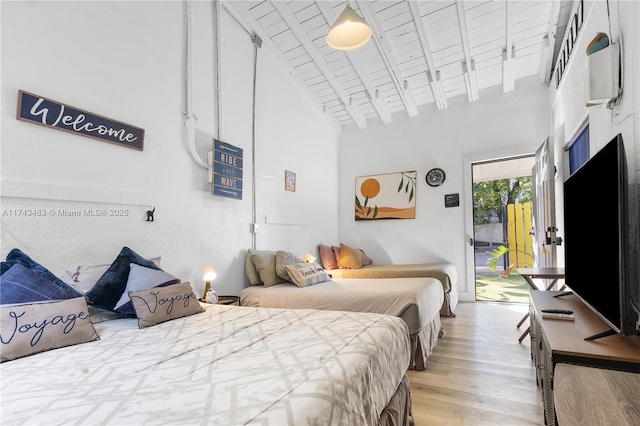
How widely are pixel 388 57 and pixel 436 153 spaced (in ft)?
6.07

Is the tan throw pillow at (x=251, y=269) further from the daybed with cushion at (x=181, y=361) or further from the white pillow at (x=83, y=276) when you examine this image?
the white pillow at (x=83, y=276)

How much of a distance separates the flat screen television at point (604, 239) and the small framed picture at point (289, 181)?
9.41ft

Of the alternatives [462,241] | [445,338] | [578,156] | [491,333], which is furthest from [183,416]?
[462,241]

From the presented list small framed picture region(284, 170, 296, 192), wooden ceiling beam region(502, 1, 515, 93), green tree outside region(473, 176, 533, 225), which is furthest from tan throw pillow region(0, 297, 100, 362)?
green tree outside region(473, 176, 533, 225)

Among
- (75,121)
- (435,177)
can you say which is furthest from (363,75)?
(75,121)

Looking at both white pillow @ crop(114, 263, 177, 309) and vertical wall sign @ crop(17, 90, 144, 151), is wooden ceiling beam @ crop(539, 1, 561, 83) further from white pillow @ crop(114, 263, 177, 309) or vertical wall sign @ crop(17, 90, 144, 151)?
white pillow @ crop(114, 263, 177, 309)

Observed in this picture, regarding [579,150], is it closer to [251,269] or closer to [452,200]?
[452,200]

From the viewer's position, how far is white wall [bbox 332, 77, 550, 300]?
4.42 meters

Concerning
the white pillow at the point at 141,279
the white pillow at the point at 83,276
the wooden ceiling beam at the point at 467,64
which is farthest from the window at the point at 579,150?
the white pillow at the point at 83,276

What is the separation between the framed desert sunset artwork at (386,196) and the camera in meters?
5.04

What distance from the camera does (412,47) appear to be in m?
3.63

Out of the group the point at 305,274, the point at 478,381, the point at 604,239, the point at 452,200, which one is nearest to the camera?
the point at 604,239

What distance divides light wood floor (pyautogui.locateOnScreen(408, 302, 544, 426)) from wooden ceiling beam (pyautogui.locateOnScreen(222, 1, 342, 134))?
3.60m

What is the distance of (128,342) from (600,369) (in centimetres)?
183
